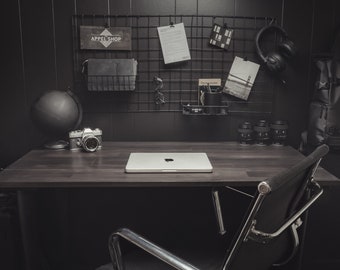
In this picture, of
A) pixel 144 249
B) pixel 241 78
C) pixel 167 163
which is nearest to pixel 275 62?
pixel 241 78

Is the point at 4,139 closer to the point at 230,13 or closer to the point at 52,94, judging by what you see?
the point at 52,94

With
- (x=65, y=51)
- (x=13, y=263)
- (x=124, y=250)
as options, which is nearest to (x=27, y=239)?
(x=13, y=263)

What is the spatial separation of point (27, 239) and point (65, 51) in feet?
3.21

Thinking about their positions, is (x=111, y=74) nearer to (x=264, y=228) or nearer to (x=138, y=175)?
(x=138, y=175)

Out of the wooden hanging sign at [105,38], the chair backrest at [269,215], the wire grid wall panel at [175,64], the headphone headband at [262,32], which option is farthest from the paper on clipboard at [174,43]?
the chair backrest at [269,215]

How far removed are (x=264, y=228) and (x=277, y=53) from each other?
48.4 inches

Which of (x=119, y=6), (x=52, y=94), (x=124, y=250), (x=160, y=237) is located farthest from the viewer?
(x=160, y=237)

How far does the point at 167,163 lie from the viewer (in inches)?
63.8

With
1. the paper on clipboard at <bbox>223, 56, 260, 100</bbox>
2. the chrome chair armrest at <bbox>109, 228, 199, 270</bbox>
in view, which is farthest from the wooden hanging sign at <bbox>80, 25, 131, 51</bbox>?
the chrome chair armrest at <bbox>109, 228, 199, 270</bbox>

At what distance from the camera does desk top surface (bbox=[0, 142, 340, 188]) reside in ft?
4.69

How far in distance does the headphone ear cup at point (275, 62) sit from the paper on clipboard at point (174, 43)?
0.41 meters

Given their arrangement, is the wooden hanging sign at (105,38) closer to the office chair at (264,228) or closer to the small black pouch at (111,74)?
the small black pouch at (111,74)

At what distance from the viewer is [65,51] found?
2.03 meters

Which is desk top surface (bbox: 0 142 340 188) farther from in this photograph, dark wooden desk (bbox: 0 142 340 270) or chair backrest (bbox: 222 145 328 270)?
chair backrest (bbox: 222 145 328 270)
